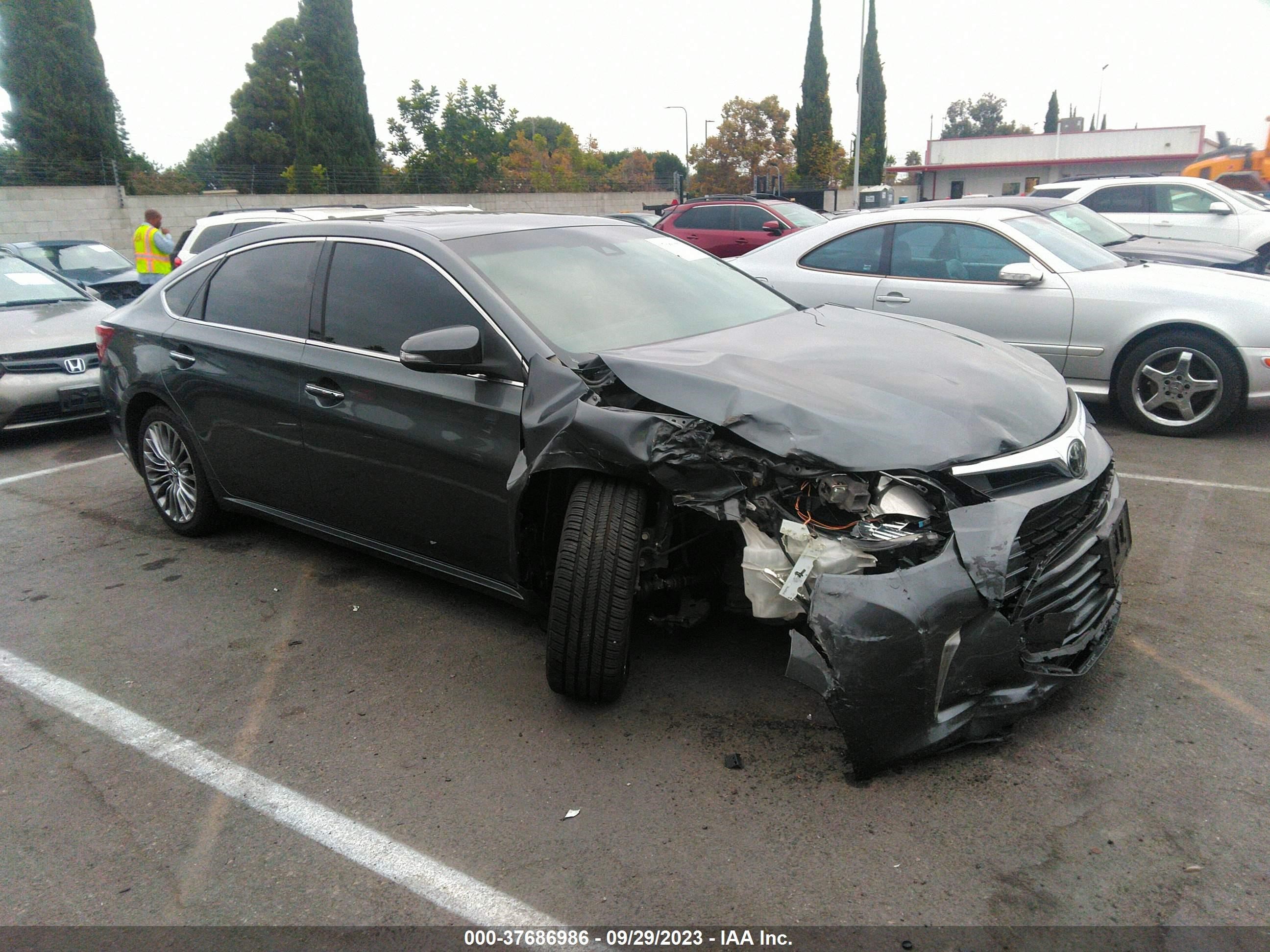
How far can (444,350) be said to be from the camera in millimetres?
3455

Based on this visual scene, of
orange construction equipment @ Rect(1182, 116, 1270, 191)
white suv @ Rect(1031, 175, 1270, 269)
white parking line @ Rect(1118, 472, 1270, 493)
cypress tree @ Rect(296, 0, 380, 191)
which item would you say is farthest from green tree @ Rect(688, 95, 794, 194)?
white parking line @ Rect(1118, 472, 1270, 493)

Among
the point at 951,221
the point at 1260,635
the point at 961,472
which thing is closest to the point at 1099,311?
the point at 951,221

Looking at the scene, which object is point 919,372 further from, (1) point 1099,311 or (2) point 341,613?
(1) point 1099,311

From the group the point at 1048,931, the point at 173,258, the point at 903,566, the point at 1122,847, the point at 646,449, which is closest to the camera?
the point at 1048,931

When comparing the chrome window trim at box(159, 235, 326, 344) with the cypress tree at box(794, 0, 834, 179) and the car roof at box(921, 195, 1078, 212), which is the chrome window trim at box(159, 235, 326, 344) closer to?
the car roof at box(921, 195, 1078, 212)

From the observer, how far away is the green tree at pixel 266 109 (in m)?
58.2

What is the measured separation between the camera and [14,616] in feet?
14.5

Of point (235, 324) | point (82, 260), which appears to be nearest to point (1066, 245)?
point (235, 324)

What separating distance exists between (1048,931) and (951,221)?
5702 mm

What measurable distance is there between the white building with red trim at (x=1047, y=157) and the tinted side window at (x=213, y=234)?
44534 mm

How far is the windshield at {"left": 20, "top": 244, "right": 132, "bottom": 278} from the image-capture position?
507 inches

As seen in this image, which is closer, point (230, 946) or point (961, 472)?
point (230, 946)

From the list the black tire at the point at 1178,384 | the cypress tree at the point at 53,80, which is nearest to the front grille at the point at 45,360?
the black tire at the point at 1178,384

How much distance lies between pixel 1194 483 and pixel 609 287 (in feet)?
12.2
